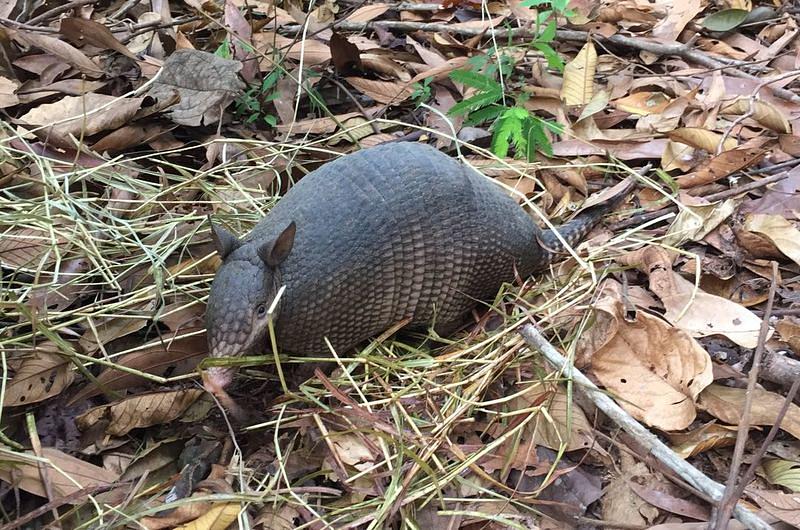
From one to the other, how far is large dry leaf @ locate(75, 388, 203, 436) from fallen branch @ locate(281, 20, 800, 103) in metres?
2.57

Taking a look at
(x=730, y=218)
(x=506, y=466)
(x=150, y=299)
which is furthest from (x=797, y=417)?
(x=150, y=299)

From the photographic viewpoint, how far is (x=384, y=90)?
405 centimetres

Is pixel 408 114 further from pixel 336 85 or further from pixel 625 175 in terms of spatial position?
pixel 625 175

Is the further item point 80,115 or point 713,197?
point 80,115

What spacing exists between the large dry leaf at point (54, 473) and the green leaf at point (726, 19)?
4206 millimetres

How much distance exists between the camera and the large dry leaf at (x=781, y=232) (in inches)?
108

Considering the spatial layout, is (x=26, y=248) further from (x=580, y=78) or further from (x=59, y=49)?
(x=580, y=78)

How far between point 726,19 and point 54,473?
440 cm

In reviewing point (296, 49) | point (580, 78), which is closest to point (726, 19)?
point (580, 78)

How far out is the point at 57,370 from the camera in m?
2.55

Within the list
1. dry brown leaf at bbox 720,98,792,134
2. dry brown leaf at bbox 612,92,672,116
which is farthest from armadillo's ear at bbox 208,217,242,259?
dry brown leaf at bbox 720,98,792,134

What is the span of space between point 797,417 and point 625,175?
165 centimetres

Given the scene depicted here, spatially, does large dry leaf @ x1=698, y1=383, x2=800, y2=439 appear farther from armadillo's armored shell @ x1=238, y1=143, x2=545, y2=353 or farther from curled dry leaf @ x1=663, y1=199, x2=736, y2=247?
armadillo's armored shell @ x1=238, y1=143, x2=545, y2=353

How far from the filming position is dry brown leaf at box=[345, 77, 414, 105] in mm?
4012
